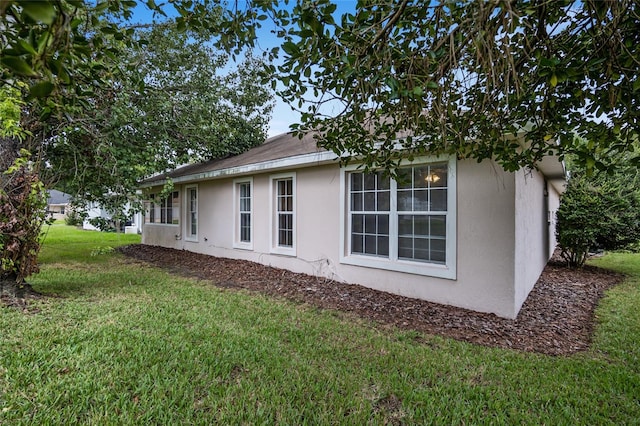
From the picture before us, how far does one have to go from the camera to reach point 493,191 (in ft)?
16.7

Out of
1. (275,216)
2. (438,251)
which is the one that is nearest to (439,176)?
(438,251)

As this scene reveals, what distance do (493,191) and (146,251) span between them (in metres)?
11.9

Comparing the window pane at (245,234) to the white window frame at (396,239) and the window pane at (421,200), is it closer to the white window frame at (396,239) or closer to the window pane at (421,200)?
the white window frame at (396,239)

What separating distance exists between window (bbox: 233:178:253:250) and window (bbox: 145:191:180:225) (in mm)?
3952

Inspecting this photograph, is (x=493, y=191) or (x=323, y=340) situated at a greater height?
(x=493, y=191)

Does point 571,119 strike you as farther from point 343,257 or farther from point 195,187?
point 195,187

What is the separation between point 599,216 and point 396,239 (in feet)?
22.7

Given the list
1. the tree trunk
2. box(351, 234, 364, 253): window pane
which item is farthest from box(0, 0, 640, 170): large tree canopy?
the tree trunk

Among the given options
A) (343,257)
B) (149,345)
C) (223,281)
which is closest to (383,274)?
(343,257)

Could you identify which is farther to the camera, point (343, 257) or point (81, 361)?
point (343, 257)

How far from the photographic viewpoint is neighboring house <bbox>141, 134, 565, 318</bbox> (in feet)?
16.8

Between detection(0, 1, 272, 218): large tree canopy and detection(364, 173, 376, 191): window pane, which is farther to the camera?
detection(364, 173, 376, 191): window pane

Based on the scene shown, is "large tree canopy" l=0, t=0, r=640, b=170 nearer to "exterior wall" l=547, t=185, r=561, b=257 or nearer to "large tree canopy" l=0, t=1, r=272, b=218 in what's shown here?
"large tree canopy" l=0, t=1, r=272, b=218

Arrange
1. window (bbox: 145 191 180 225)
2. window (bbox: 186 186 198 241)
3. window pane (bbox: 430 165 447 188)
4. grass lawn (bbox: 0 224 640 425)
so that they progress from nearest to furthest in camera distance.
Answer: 1. grass lawn (bbox: 0 224 640 425)
2. window pane (bbox: 430 165 447 188)
3. window (bbox: 186 186 198 241)
4. window (bbox: 145 191 180 225)
